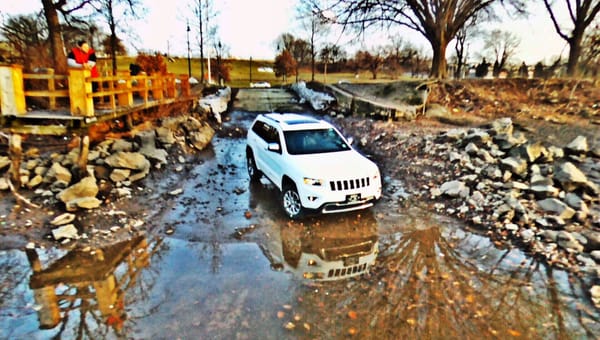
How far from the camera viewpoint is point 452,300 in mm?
4852

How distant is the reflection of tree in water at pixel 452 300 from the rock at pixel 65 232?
4487mm

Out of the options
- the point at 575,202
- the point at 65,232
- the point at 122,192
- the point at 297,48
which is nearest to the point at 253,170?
the point at 122,192

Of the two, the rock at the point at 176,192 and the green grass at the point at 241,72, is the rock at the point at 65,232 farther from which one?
the green grass at the point at 241,72

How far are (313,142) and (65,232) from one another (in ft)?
17.3

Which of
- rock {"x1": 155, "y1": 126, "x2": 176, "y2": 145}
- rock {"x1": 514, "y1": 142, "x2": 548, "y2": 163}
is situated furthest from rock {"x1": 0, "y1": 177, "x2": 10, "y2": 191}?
rock {"x1": 514, "y1": 142, "x2": 548, "y2": 163}

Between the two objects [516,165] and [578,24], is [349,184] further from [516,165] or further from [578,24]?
[578,24]

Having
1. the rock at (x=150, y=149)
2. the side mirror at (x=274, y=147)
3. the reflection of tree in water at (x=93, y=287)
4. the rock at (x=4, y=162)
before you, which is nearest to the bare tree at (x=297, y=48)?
the rock at (x=150, y=149)

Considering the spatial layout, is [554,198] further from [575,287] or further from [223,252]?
[223,252]

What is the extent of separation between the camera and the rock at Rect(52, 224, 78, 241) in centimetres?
638

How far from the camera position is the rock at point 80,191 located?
7426mm

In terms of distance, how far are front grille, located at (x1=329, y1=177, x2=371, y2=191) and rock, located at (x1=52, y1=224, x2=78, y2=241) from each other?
4.88m

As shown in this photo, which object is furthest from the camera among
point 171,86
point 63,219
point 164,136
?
point 171,86

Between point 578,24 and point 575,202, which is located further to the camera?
point 578,24

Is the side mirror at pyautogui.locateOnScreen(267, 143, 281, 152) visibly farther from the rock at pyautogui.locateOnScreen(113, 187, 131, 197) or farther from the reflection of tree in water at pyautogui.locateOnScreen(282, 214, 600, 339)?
the rock at pyautogui.locateOnScreen(113, 187, 131, 197)
